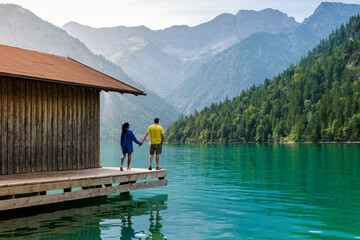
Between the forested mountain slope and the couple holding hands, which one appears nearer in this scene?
the couple holding hands

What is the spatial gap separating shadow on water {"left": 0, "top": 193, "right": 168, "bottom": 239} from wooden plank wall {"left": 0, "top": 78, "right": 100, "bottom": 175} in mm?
2136

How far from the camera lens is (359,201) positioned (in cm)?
1950

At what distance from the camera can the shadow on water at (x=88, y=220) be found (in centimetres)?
1381

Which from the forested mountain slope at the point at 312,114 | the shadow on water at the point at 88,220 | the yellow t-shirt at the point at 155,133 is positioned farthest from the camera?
the forested mountain slope at the point at 312,114

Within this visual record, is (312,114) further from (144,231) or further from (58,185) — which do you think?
(144,231)

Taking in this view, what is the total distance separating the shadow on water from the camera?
45.3 feet

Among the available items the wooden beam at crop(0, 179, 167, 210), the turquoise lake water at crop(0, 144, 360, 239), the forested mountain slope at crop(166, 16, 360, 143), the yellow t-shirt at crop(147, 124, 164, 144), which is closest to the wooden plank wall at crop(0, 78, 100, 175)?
the turquoise lake water at crop(0, 144, 360, 239)

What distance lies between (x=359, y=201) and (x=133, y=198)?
10601 millimetres

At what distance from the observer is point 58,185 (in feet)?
54.4

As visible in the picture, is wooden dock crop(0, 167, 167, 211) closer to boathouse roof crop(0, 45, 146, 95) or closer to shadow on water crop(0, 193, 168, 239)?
shadow on water crop(0, 193, 168, 239)

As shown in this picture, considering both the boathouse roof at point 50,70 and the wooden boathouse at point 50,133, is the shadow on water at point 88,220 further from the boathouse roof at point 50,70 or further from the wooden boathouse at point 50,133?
the boathouse roof at point 50,70

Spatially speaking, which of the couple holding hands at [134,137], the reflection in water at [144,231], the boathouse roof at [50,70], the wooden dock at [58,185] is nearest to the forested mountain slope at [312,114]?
the couple holding hands at [134,137]

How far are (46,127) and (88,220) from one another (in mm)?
5750

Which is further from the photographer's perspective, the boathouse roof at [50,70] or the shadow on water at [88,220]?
the boathouse roof at [50,70]
